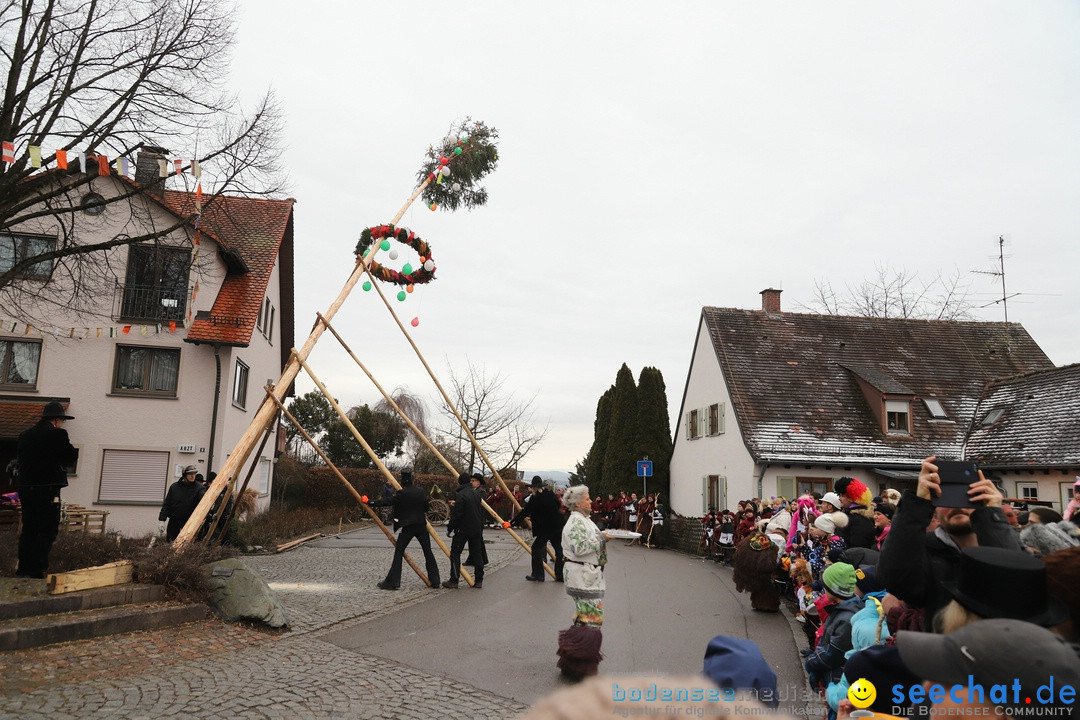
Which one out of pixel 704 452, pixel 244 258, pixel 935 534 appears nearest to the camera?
pixel 935 534

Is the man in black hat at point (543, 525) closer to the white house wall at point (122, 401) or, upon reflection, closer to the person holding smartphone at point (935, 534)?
the person holding smartphone at point (935, 534)

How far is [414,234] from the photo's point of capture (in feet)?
44.0

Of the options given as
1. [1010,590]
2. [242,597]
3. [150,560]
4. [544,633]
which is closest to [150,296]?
[150,560]

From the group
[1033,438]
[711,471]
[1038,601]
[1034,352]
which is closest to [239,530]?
[711,471]

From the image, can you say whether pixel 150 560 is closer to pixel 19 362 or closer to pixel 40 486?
pixel 40 486

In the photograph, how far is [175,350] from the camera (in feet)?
68.9

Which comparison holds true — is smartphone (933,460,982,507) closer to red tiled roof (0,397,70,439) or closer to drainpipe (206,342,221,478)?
drainpipe (206,342,221,478)

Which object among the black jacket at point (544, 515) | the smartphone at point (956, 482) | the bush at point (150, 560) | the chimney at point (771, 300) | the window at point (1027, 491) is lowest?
the bush at point (150, 560)

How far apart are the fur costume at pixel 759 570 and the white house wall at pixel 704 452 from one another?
455 inches

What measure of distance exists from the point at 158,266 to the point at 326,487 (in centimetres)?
1785

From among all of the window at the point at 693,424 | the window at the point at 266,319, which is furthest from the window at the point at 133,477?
the window at the point at 693,424

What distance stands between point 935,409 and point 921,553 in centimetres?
2495

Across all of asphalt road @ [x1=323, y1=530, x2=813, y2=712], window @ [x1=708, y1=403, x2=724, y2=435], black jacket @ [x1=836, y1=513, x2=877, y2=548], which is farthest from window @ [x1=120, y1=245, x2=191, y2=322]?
black jacket @ [x1=836, y1=513, x2=877, y2=548]

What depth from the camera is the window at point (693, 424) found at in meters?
28.1
